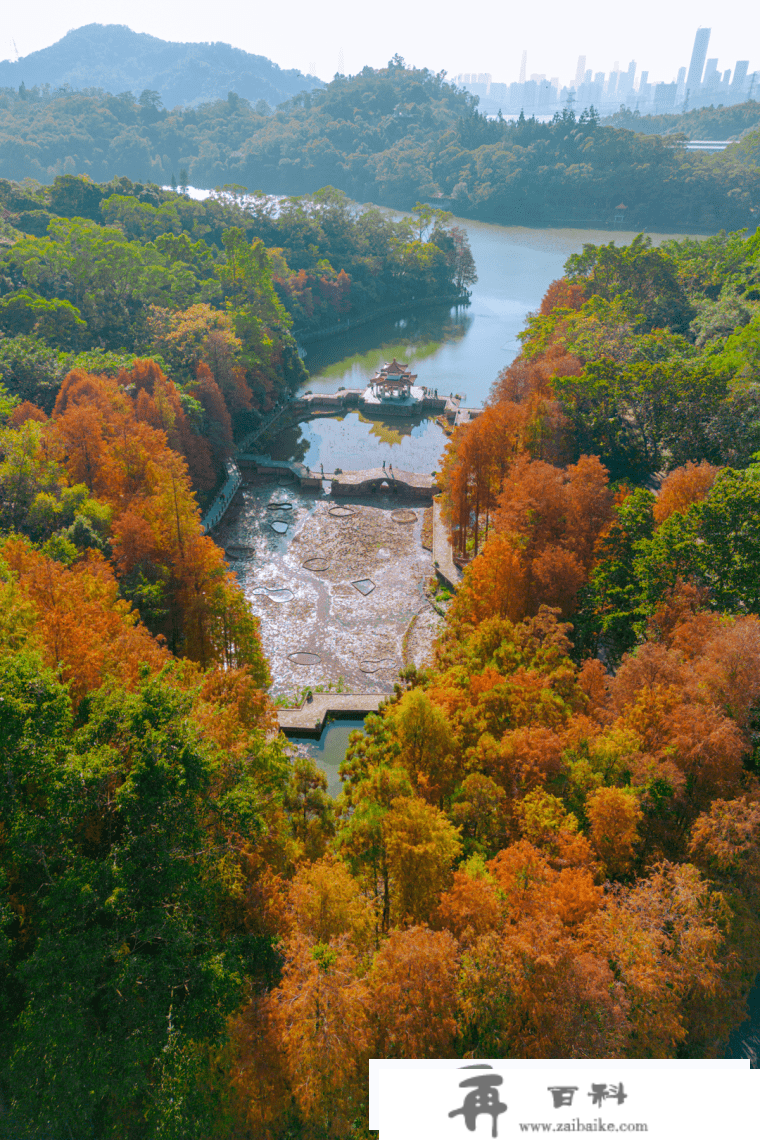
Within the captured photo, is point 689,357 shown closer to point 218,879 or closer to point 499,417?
point 499,417

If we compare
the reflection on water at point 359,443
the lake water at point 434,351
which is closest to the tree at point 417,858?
the reflection on water at point 359,443

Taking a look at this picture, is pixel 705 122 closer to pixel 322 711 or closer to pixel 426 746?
pixel 322 711

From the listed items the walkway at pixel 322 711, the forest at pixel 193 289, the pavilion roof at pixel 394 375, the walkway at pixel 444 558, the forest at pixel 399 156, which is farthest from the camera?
the forest at pixel 399 156

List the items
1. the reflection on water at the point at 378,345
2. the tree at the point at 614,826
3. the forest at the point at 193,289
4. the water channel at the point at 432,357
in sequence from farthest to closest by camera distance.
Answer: the reflection on water at the point at 378,345
the water channel at the point at 432,357
the forest at the point at 193,289
the tree at the point at 614,826

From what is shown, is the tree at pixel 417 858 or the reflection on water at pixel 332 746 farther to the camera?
the reflection on water at pixel 332 746

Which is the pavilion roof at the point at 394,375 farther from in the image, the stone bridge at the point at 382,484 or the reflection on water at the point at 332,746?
the reflection on water at the point at 332,746

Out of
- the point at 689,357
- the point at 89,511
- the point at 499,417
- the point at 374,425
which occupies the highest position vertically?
the point at 689,357

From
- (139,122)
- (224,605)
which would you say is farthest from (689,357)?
(139,122)
